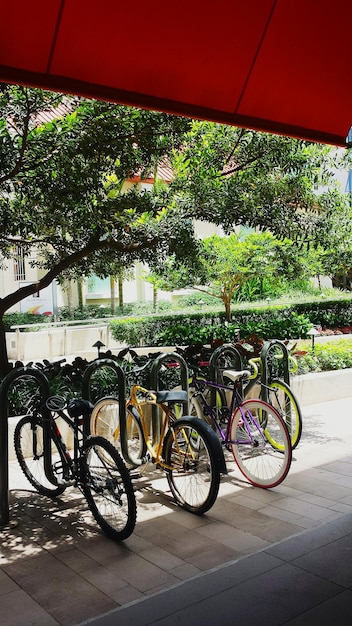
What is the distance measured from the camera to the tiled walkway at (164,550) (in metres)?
3.29

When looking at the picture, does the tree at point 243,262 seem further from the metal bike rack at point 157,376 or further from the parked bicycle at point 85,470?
the parked bicycle at point 85,470

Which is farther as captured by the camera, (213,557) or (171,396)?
(171,396)

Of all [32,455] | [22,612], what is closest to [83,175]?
[32,455]

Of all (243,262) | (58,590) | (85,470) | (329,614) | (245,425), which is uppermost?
(243,262)

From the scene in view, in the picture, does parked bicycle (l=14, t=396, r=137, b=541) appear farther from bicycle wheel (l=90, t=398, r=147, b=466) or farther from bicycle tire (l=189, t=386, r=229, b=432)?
bicycle tire (l=189, t=386, r=229, b=432)

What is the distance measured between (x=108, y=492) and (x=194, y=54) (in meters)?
2.99

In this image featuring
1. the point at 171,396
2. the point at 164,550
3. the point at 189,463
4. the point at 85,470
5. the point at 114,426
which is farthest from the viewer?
the point at 114,426

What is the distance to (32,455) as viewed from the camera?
5.75 meters

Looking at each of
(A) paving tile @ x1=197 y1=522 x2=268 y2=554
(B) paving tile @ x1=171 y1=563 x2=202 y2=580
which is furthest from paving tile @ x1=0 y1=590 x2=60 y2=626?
(A) paving tile @ x1=197 y1=522 x2=268 y2=554

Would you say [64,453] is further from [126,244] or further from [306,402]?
[306,402]

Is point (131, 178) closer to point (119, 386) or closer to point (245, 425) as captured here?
point (119, 386)

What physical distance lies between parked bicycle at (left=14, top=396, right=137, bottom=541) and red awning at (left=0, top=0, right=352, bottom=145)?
91.4 inches

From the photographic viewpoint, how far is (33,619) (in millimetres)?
3254

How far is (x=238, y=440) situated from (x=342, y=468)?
107cm
